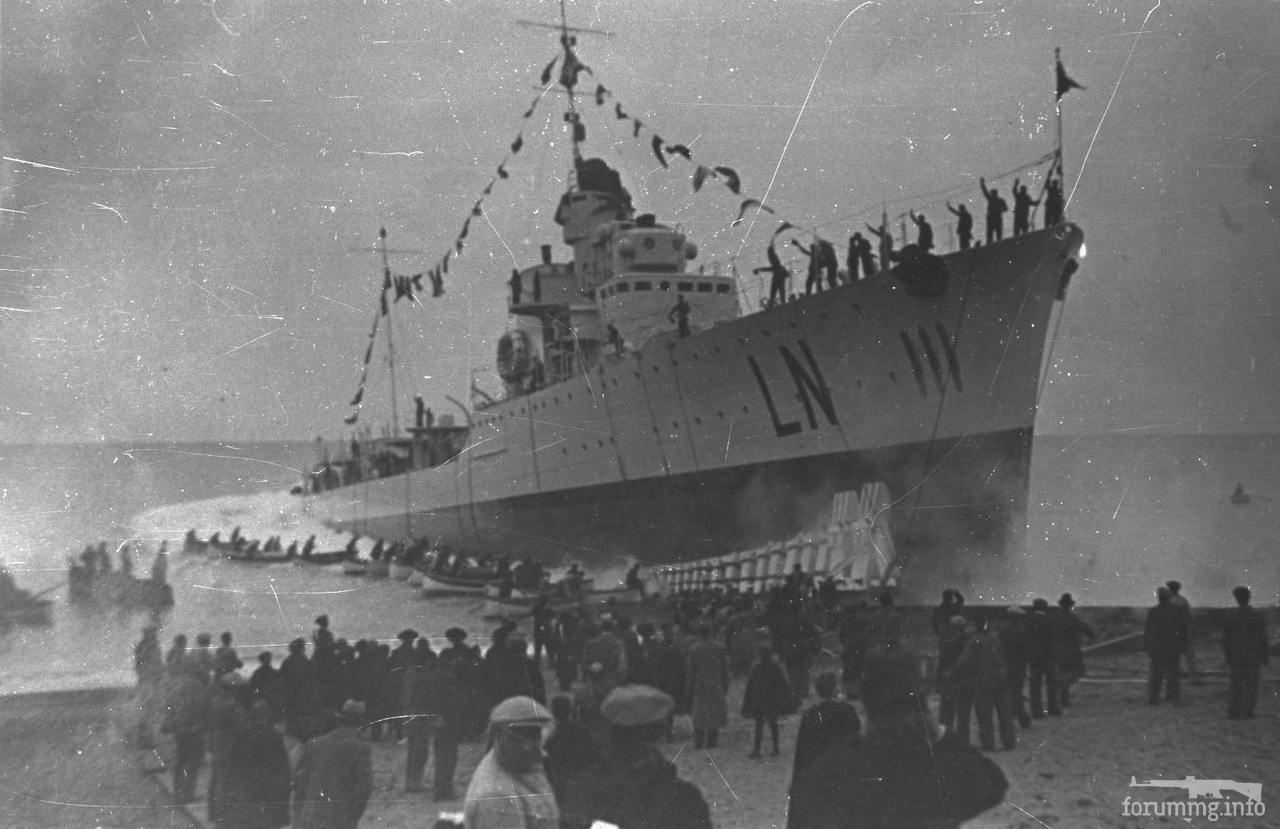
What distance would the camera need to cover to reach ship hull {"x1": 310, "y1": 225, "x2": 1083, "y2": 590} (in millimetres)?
10172

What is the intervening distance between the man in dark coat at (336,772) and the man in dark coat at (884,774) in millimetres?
2208

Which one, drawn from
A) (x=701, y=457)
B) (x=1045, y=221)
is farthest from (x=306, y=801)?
(x=1045, y=221)

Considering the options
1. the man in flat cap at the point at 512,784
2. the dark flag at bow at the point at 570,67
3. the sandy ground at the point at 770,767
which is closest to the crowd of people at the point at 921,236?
the dark flag at bow at the point at 570,67

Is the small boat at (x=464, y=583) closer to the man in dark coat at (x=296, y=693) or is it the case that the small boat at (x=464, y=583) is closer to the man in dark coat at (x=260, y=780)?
the man in dark coat at (x=296, y=693)

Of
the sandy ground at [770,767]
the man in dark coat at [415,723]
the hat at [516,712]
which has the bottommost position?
the sandy ground at [770,767]

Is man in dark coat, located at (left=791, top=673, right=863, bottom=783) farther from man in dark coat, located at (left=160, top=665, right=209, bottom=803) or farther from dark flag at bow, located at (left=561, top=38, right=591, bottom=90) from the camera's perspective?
dark flag at bow, located at (left=561, top=38, right=591, bottom=90)

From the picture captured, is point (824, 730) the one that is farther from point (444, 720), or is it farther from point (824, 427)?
point (824, 427)

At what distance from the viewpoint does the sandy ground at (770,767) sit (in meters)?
5.50

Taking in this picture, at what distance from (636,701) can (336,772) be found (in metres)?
1.90

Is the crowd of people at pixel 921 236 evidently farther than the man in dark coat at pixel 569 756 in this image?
Yes

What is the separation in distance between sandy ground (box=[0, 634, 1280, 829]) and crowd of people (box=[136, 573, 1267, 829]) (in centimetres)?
16

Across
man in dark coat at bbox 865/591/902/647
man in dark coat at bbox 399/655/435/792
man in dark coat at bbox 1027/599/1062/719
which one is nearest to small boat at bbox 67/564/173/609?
man in dark coat at bbox 399/655/435/792

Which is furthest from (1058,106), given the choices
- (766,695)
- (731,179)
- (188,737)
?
(188,737)

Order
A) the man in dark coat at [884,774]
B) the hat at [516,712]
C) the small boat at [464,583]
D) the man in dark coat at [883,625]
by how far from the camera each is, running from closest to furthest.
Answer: the hat at [516,712] → the man in dark coat at [884,774] → the man in dark coat at [883,625] → the small boat at [464,583]
